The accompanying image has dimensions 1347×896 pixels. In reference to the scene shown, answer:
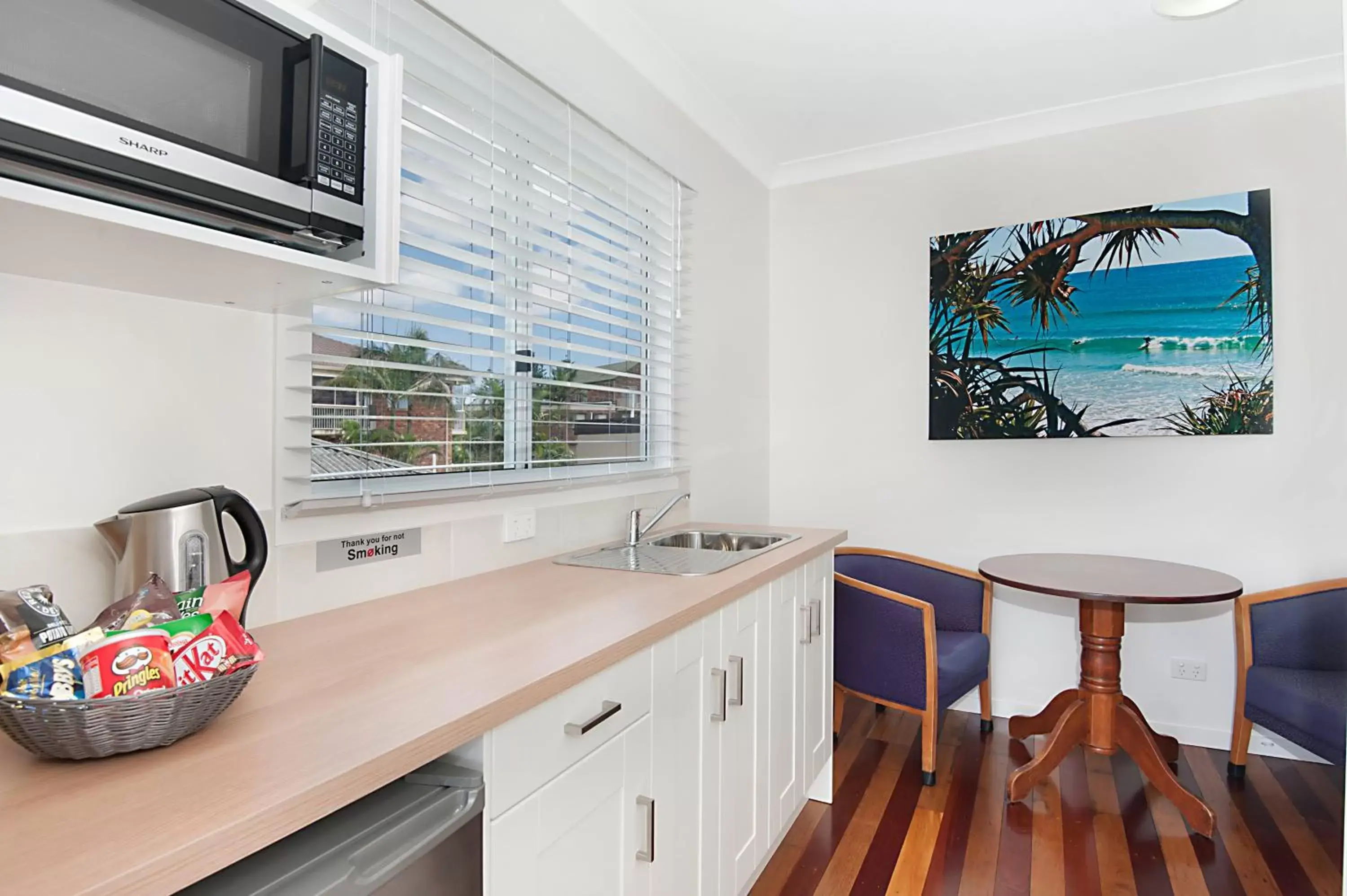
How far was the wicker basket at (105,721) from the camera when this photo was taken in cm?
76

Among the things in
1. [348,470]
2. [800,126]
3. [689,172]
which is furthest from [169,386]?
[800,126]

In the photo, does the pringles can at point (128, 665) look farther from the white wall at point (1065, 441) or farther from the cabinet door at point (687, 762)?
the white wall at point (1065, 441)

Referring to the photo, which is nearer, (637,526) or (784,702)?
(784,702)

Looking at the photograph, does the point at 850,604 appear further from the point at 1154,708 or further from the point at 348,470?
the point at 348,470

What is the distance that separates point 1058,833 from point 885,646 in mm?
766

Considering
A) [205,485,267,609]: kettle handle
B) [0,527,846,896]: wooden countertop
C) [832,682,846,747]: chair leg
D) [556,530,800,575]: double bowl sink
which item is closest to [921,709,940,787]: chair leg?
[832,682,846,747]: chair leg

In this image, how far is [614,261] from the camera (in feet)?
8.34

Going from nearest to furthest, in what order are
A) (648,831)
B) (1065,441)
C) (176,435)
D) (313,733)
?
1. (313,733)
2. (176,435)
3. (648,831)
4. (1065,441)

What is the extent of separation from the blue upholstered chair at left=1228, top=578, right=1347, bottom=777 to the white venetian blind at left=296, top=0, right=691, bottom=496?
2.16m

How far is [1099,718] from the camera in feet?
8.68

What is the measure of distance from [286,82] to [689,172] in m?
2.10

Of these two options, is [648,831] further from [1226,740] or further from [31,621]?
[1226,740]

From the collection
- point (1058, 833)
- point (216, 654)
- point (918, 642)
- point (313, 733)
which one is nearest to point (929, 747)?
point (918, 642)

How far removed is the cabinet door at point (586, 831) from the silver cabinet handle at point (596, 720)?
0.05m
